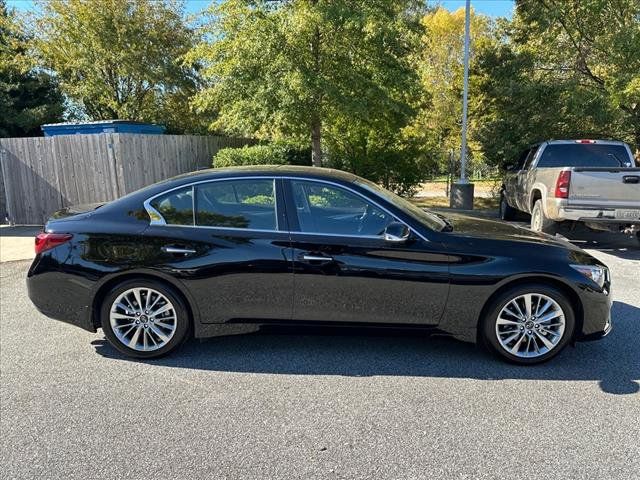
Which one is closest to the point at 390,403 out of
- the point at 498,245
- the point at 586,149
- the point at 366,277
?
the point at 366,277

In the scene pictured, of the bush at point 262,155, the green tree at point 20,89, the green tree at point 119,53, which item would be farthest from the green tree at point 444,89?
the green tree at point 20,89

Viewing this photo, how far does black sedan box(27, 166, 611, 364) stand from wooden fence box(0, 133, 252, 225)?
21.9 ft

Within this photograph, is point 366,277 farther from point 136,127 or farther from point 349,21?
point 136,127

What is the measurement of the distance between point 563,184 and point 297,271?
5518mm

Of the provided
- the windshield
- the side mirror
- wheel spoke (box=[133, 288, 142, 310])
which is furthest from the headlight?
wheel spoke (box=[133, 288, 142, 310])

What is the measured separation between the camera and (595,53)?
1388cm

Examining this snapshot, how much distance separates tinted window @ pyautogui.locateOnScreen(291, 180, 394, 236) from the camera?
382 centimetres

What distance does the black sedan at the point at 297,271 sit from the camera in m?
3.71

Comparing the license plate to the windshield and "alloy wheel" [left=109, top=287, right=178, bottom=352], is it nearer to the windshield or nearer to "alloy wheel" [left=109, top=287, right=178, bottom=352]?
the windshield

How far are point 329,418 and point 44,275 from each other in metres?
2.63

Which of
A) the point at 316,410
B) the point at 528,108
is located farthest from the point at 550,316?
the point at 528,108

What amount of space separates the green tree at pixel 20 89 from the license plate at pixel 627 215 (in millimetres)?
18147

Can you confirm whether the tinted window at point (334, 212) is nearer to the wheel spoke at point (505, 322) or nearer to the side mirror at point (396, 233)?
the side mirror at point (396, 233)

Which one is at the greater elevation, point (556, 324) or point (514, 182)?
point (514, 182)
